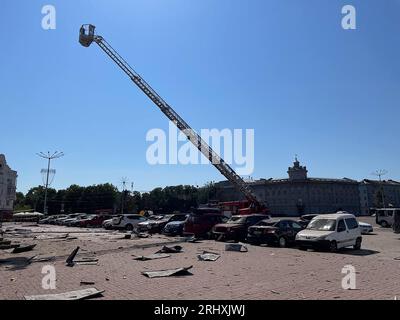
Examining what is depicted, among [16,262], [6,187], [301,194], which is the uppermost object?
[301,194]

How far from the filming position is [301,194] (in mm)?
113438

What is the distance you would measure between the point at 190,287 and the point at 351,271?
534 cm

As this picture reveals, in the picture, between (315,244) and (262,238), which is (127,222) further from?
(315,244)

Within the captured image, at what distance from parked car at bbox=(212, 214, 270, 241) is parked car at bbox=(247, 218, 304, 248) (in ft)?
4.60

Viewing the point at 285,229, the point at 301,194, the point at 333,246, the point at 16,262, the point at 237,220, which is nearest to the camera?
the point at 16,262

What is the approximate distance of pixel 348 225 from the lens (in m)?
18.4

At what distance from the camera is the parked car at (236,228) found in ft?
73.6

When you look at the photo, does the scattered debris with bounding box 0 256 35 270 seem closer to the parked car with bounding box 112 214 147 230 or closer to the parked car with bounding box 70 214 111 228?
the parked car with bounding box 112 214 147 230

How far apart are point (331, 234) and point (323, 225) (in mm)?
1175

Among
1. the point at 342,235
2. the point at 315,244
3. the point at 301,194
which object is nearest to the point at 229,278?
the point at 315,244

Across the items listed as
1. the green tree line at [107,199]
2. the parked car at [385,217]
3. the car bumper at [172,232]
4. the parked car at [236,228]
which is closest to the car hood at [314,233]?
the parked car at [236,228]

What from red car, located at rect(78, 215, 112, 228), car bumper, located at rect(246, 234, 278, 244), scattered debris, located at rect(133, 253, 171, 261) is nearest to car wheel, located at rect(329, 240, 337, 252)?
car bumper, located at rect(246, 234, 278, 244)

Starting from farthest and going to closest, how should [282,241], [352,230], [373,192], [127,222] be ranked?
[373,192], [127,222], [282,241], [352,230]
